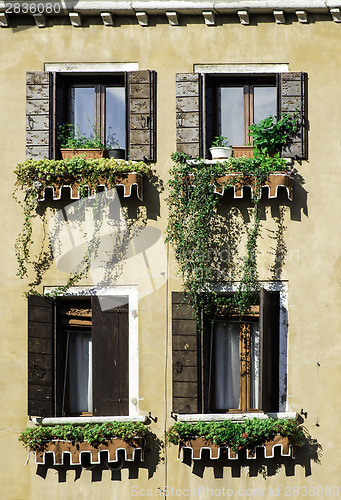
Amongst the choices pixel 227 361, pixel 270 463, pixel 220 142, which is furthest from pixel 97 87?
pixel 270 463

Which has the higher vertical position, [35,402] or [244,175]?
[244,175]

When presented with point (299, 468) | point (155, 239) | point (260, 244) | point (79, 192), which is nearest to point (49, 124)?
point (79, 192)

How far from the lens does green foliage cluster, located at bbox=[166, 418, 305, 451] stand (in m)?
12.7

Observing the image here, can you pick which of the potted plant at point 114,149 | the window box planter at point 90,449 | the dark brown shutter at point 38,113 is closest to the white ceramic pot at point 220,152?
the potted plant at point 114,149

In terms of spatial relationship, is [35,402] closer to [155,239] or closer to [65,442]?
[65,442]

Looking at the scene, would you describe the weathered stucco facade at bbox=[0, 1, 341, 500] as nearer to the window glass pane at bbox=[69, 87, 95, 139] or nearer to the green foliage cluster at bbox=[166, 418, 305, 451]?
the green foliage cluster at bbox=[166, 418, 305, 451]

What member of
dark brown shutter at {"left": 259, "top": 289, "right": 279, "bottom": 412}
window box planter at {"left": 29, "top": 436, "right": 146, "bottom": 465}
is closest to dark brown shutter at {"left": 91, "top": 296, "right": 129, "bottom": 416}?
window box planter at {"left": 29, "top": 436, "right": 146, "bottom": 465}

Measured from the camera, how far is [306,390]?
13.1m

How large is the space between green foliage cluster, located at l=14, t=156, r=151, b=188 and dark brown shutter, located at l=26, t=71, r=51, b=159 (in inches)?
11.1

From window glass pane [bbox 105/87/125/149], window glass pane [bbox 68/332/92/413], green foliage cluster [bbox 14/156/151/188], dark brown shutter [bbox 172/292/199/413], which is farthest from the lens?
window glass pane [bbox 105/87/125/149]

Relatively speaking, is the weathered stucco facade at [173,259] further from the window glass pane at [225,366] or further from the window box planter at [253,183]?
the window glass pane at [225,366]

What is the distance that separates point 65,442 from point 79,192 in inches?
134

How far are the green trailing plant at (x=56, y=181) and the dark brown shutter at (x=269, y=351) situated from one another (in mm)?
2465

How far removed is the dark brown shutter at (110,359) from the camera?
13.1 meters
